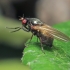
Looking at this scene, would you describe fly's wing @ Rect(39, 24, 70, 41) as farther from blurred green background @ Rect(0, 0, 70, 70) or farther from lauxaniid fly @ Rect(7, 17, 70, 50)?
blurred green background @ Rect(0, 0, 70, 70)

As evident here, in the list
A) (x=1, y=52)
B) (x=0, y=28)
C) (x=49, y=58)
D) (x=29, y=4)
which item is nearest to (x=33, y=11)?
(x=29, y=4)

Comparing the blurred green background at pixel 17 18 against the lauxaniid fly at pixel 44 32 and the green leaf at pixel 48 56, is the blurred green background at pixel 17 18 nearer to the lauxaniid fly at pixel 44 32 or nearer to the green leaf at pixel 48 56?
the lauxaniid fly at pixel 44 32

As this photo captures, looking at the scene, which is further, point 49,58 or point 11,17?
point 11,17

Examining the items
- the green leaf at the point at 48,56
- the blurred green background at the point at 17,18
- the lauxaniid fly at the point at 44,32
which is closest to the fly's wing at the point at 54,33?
the lauxaniid fly at the point at 44,32

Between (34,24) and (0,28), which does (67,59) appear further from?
(0,28)

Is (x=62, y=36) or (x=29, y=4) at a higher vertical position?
(x=62, y=36)

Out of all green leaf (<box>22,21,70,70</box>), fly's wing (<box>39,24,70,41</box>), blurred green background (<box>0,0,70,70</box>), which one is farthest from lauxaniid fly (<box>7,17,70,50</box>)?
blurred green background (<box>0,0,70,70</box>)
